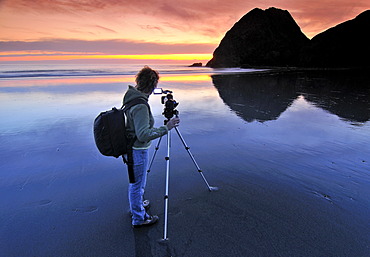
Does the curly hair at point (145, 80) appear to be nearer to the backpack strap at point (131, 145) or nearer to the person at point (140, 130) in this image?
the person at point (140, 130)

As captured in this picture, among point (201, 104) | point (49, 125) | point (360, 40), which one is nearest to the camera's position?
point (49, 125)

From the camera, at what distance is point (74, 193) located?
149 inches

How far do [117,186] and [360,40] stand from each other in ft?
391

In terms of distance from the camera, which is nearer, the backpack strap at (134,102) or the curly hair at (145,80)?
the backpack strap at (134,102)

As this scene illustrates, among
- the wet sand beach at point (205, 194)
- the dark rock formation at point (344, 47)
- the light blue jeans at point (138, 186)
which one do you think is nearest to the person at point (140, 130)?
the light blue jeans at point (138, 186)

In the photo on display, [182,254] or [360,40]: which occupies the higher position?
[360,40]

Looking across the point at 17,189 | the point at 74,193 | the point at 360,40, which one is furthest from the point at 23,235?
the point at 360,40

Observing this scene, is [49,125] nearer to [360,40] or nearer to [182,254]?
[182,254]

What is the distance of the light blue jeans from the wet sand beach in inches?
7.8

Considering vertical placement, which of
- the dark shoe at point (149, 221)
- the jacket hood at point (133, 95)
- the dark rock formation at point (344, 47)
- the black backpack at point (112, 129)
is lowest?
the dark shoe at point (149, 221)

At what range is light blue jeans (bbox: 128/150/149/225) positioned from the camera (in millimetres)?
2779

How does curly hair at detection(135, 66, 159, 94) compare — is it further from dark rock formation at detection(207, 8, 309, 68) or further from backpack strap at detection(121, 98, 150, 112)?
dark rock formation at detection(207, 8, 309, 68)

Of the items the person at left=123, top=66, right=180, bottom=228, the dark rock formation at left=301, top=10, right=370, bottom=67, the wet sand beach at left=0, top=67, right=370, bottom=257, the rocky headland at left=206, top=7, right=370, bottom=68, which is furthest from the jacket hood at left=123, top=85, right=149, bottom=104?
the dark rock formation at left=301, top=10, right=370, bottom=67

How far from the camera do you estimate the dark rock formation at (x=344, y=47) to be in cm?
7588
